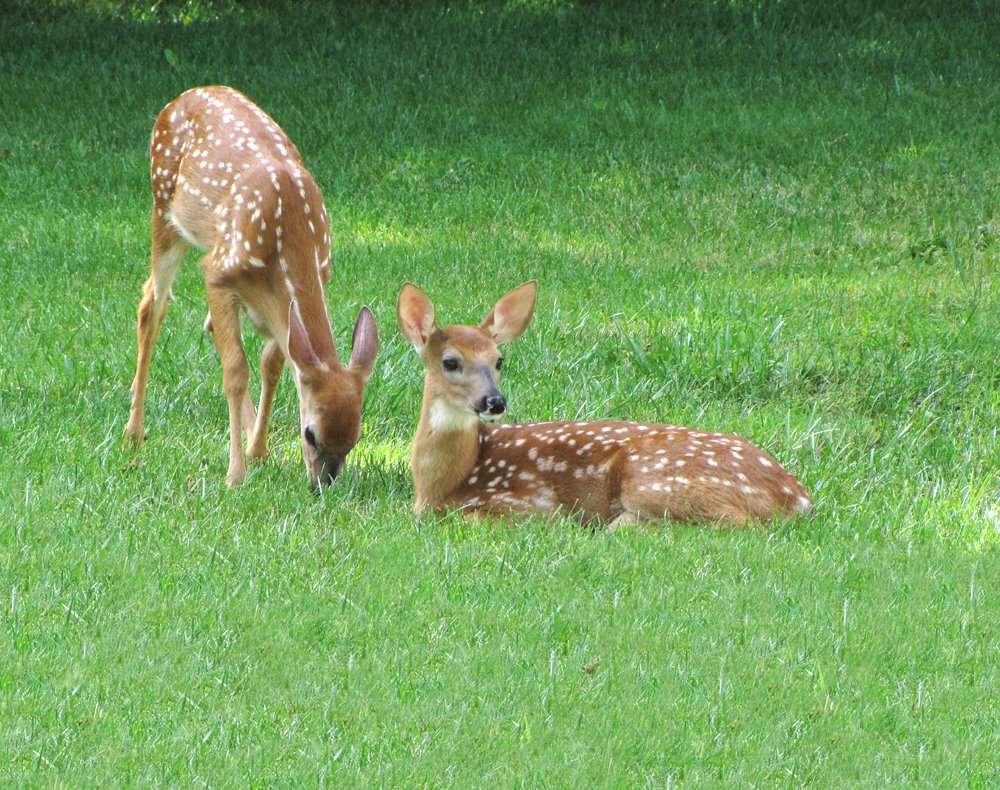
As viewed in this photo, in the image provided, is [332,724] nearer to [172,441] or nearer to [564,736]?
[564,736]

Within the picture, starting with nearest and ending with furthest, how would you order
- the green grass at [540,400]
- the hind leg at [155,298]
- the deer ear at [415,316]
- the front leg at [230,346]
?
the green grass at [540,400]
the deer ear at [415,316]
the front leg at [230,346]
the hind leg at [155,298]

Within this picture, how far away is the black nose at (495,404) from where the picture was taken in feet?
20.7

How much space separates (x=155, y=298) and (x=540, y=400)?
2.03 meters

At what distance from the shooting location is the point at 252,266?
7188 mm

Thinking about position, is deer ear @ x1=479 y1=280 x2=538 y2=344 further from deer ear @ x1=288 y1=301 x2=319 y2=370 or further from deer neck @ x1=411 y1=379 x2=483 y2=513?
deer ear @ x1=288 y1=301 x2=319 y2=370

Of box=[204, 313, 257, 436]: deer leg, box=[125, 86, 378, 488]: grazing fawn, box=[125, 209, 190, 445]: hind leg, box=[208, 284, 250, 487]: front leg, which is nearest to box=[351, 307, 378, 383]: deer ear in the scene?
box=[125, 86, 378, 488]: grazing fawn

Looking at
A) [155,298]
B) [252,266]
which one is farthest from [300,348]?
[155,298]

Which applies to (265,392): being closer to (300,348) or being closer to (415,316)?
(300,348)

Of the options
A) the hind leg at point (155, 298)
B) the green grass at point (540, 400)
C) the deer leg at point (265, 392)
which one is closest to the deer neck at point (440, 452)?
the green grass at point (540, 400)

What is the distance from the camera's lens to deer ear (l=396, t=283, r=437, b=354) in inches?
265

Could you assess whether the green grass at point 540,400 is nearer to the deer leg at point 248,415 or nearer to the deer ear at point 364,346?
the deer leg at point 248,415

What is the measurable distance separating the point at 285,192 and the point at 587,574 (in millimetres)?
2591

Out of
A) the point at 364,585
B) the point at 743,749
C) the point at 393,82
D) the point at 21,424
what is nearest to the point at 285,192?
the point at 21,424

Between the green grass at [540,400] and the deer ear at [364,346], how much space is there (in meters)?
0.57
